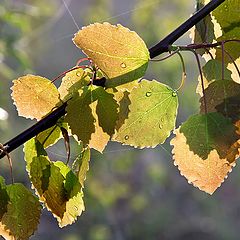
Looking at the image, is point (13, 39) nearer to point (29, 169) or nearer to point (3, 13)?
point (3, 13)

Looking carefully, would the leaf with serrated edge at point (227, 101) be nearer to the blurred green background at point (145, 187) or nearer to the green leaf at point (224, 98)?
the green leaf at point (224, 98)

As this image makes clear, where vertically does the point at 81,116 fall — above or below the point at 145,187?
above

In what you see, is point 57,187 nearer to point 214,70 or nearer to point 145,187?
point 214,70

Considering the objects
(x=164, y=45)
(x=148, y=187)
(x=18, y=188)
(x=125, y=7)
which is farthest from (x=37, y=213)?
(x=125, y=7)

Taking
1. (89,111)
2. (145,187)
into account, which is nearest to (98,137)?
(89,111)

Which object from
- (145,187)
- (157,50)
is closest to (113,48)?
(157,50)

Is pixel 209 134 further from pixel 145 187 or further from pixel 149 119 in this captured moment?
pixel 145 187

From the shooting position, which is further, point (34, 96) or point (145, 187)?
point (145, 187)

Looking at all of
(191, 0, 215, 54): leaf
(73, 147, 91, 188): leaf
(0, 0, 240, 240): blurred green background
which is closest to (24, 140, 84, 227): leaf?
(73, 147, 91, 188): leaf
